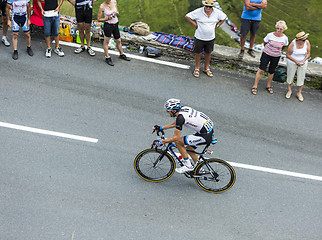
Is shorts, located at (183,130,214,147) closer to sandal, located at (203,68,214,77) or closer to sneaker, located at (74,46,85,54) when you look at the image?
sandal, located at (203,68,214,77)

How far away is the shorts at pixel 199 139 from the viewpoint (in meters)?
6.28

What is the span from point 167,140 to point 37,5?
21.8 feet

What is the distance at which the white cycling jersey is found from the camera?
6043 millimetres

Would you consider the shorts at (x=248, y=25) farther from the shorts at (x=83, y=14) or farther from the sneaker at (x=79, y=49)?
the sneaker at (x=79, y=49)

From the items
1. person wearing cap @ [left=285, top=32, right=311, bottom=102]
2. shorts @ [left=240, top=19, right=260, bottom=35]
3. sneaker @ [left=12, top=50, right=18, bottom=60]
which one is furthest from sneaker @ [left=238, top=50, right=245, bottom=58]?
sneaker @ [left=12, top=50, right=18, bottom=60]

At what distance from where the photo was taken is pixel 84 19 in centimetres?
985

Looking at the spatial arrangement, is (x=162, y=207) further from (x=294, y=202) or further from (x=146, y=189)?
(x=294, y=202)

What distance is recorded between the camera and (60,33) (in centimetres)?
1059

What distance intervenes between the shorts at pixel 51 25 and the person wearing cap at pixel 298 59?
6.55 metres

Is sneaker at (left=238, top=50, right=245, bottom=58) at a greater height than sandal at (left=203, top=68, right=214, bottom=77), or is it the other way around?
sneaker at (left=238, top=50, right=245, bottom=58)

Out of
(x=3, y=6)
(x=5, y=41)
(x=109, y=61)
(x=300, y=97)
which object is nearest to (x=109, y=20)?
(x=109, y=61)

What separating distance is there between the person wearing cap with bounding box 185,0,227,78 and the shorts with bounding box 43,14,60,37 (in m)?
3.72

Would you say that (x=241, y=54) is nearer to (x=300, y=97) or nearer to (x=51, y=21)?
(x=300, y=97)

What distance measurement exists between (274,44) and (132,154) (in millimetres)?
4933
